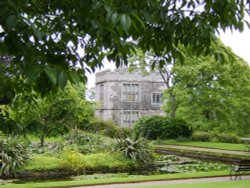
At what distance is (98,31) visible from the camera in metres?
2.04

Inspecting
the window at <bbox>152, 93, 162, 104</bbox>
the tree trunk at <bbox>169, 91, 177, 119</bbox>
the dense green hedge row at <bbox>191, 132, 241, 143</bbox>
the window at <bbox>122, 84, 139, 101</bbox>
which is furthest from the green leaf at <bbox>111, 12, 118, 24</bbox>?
the window at <bbox>152, 93, 162, 104</bbox>

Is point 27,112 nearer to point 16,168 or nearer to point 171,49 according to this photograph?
point 171,49

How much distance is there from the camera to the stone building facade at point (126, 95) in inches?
1554

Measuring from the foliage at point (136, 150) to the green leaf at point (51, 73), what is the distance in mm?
12356

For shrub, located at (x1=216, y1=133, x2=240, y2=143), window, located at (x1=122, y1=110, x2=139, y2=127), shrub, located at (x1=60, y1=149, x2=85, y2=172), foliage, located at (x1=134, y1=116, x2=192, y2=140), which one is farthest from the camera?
window, located at (x1=122, y1=110, x2=139, y2=127)

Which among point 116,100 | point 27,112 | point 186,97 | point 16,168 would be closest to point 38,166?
point 16,168

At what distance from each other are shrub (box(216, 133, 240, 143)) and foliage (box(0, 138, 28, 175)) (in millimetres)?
18115

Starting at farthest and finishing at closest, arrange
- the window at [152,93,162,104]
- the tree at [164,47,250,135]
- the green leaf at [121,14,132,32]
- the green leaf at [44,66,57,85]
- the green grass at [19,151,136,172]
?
the window at [152,93,162,104] < the tree at [164,47,250,135] < the green grass at [19,151,136,172] < the green leaf at [121,14,132,32] < the green leaf at [44,66,57,85]

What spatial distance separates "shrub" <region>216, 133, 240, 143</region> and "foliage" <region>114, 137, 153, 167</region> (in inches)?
584

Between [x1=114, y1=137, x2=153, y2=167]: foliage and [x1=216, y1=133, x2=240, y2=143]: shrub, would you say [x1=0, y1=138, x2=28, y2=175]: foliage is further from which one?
[x1=216, y1=133, x2=240, y2=143]: shrub

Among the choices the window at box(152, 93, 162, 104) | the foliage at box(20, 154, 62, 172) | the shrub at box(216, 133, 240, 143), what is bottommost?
the foliage at box(20, 154, 62, 172)

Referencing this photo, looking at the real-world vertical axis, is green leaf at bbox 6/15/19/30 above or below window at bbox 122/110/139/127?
below

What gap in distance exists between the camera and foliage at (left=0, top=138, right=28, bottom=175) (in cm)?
1185

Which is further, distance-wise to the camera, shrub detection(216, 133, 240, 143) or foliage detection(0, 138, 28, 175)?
shrub detection(216, 133, 240, 143)
